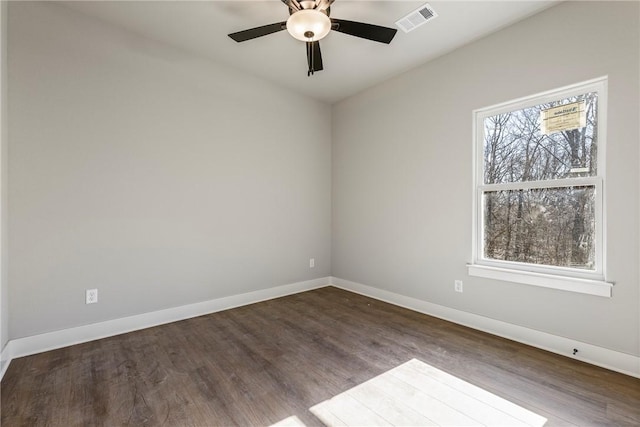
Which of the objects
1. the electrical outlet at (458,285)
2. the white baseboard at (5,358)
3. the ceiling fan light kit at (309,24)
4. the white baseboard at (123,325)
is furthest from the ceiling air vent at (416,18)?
the white baseboard at (5,358)

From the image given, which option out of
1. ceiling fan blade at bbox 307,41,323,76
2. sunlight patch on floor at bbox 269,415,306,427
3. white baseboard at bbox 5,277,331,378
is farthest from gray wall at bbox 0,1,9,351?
ceiling fan blade at bbox 307,41,323,76

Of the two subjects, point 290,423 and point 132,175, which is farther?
point 132,175

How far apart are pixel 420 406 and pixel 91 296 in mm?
2770

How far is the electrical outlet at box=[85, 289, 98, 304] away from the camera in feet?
8.24

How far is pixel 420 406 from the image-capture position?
169 cm

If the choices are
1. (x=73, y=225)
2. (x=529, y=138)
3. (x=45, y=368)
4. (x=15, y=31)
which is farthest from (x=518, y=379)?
(x=15, y=31)

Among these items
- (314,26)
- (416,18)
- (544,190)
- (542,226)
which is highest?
(416,18)

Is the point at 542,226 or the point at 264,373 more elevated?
the point at 542,226

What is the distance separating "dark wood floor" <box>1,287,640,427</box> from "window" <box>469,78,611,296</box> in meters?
0.70

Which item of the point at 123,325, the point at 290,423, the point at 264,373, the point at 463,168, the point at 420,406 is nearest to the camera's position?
the point at 290,423

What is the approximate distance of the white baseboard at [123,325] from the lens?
7.34 feet

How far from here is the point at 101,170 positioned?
8.45 ft

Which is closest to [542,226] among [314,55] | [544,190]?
[544,190]

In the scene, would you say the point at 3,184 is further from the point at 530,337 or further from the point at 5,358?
the point at 530,337
